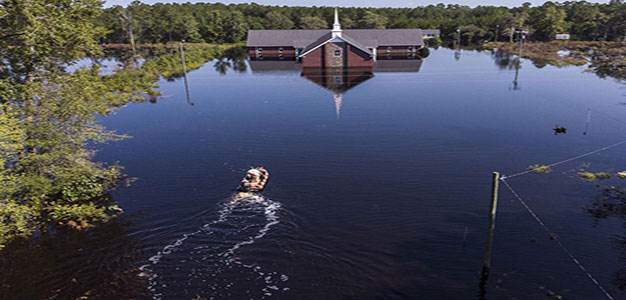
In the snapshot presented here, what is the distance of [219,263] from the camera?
58.6ft

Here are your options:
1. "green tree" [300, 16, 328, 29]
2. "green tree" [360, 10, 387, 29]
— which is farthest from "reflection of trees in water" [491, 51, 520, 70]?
"green tree" [300, 16, 328, 29]

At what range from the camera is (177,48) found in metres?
104

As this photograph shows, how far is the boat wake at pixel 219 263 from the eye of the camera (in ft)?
53.3

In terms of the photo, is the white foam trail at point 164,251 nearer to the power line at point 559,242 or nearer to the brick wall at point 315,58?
the power line at point 559,242

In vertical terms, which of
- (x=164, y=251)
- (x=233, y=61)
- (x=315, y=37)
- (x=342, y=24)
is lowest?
(x=164, y=251)

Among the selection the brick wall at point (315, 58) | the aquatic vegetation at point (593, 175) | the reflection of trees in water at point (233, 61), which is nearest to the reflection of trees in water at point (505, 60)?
the brick wall at point (315, 58)

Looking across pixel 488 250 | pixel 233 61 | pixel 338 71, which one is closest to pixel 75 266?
pixel 488 250

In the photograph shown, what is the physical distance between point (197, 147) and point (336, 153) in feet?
38.5

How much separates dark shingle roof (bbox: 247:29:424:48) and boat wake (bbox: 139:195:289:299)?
→ 74.0 meters

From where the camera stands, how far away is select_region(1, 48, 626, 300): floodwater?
655 inches

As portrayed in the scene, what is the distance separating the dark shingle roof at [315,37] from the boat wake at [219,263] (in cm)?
7398

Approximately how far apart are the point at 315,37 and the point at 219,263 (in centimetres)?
8068

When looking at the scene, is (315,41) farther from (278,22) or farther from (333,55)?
(278,22)

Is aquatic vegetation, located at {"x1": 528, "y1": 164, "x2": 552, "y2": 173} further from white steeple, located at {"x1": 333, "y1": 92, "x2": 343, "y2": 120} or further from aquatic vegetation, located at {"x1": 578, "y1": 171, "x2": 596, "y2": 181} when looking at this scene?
white steeple, located at {"x1": 333, "y1": 92, "x2": 343, "y2": 120}
